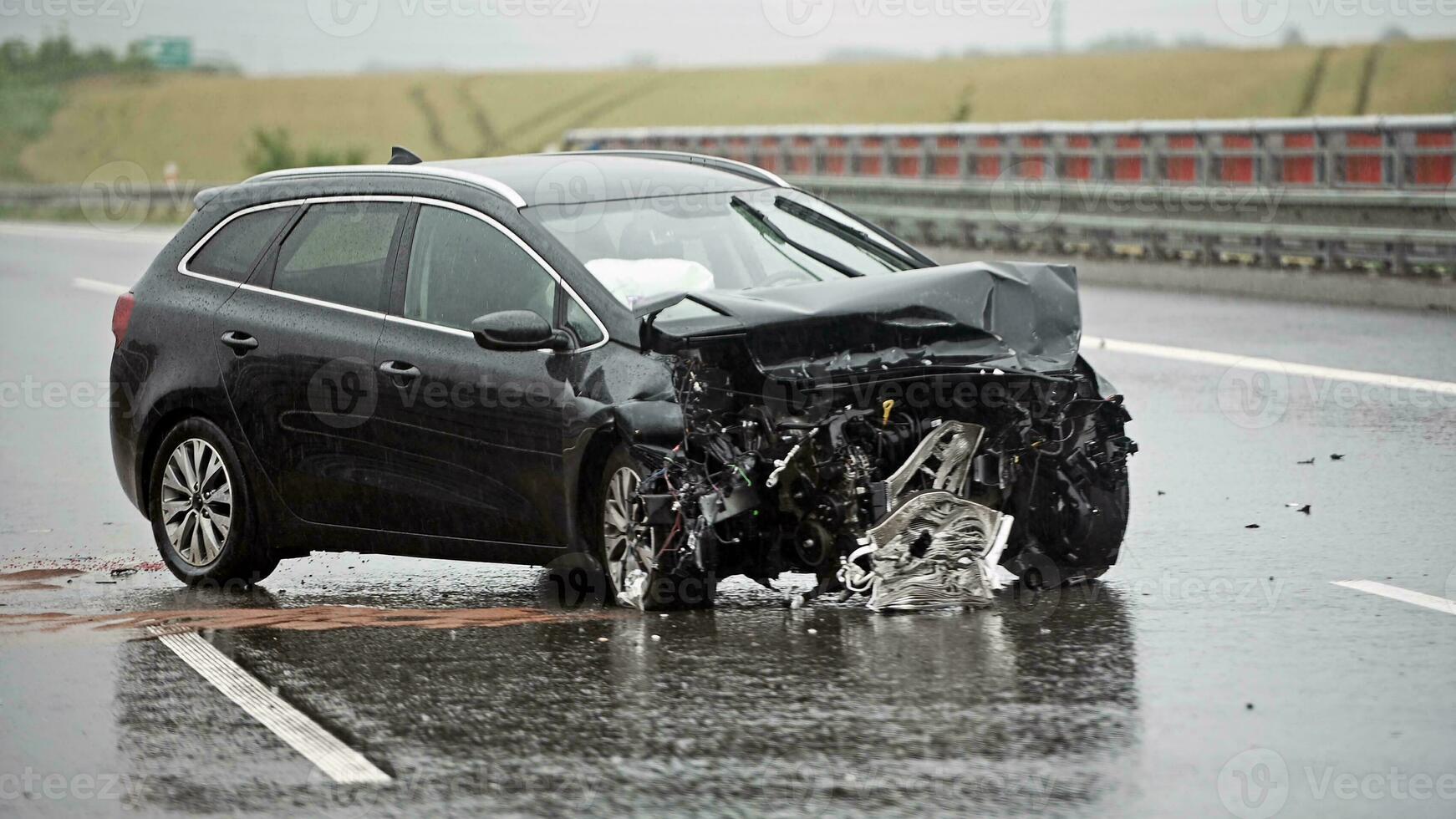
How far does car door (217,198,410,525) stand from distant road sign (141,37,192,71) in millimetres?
108443

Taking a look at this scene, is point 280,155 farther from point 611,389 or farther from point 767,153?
point 611,389

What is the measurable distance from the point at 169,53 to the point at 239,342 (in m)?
112

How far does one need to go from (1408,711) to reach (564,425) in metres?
3.11

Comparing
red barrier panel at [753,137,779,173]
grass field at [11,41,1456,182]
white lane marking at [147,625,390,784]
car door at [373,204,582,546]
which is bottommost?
white lane marking at [147,625,390,784]

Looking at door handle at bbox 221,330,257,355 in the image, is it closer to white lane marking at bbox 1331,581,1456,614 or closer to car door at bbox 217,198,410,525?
car door at bbox 217,198,410,525

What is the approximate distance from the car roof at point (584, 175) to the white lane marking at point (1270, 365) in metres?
6.27

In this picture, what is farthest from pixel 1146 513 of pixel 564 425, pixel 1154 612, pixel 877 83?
pixel 877 83

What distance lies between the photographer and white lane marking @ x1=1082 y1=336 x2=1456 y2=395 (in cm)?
1420

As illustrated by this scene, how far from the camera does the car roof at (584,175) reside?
28.1 ft

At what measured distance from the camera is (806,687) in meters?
6.73

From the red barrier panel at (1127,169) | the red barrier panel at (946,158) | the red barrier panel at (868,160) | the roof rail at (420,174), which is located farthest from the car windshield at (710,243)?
the red barrier panel at (868,160)

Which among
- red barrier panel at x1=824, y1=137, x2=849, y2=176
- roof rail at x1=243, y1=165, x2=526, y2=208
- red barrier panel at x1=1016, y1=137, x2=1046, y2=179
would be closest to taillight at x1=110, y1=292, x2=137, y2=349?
roof rail at x1=243, y1=165, x2=526, y2=208

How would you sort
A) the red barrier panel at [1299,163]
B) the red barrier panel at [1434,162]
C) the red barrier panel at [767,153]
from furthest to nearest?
the red barrier panel at [767,153], the red barrier panel at [1299,163], the red barrier panel at [1434,162]

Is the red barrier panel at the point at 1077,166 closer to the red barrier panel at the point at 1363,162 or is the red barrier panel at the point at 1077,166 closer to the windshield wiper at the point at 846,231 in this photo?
the red barrier panel at the point at 1363,162
